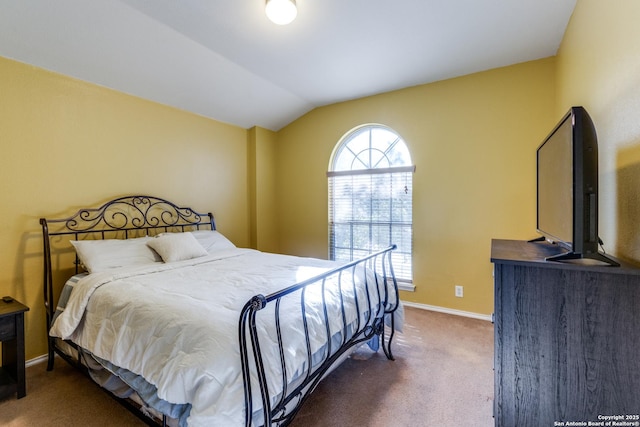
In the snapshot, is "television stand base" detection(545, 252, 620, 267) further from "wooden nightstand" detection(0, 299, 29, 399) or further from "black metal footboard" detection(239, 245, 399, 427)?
"wooden nightstand" detection(0, 299, 29, 399)

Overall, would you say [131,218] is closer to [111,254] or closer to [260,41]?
[111,254]

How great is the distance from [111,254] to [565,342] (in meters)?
2.92

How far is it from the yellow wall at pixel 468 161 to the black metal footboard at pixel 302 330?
137 cm

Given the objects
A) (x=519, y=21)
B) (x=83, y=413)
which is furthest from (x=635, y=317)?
(x=83, y=413)

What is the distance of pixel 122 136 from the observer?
2922 mm

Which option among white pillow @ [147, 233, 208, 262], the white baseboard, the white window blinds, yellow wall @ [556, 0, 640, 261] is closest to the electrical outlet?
the white baseboard

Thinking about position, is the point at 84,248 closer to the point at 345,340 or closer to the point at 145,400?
the point at 145,400

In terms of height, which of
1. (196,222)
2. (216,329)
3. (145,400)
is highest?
(196,222)

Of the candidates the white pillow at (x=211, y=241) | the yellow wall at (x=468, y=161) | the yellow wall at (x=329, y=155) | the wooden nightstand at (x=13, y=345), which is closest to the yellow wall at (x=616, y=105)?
the yellow wall at (x=329, y=155)

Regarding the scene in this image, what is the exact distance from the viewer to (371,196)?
3797mm

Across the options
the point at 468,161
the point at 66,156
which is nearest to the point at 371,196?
the point at 468,161

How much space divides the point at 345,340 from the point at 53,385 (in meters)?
2.10

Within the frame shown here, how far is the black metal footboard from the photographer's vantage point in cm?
115

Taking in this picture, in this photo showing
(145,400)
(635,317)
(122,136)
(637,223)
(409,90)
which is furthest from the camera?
(409,90)
